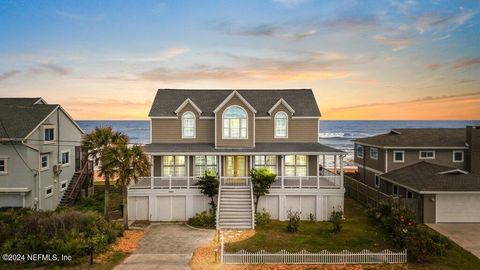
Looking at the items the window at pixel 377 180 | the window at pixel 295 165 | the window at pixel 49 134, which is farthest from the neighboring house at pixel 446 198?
the window at pixel 49 134

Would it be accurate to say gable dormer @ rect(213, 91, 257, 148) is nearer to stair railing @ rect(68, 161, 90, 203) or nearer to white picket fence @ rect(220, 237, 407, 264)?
stair railing @ rect(68, 161, 90, 203)

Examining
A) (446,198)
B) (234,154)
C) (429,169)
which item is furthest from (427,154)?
(234,154)

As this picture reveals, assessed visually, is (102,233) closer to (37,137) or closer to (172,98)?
(37,137)

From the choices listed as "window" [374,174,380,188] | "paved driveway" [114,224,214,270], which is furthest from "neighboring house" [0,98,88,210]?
"window" [374,174,380,188]

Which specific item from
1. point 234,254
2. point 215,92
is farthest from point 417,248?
point 215,92

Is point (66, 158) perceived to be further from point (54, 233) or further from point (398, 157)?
point (398, 157)
